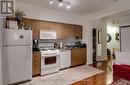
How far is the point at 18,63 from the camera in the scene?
3.44m

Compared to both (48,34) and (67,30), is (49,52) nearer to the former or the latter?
(48,34)

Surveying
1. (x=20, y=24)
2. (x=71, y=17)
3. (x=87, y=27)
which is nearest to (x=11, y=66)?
(x=20, y=24)

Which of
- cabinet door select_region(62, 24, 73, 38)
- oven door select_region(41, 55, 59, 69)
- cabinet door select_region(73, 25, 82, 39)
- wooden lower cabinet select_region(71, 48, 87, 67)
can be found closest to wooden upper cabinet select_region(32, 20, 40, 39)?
oven door select_region(41, 55, 59, 69)

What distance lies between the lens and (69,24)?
18.9 ft

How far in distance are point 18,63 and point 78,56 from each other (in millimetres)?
3078

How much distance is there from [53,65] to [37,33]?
54.9 inches

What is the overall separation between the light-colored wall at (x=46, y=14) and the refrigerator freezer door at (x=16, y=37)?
1.02 meters

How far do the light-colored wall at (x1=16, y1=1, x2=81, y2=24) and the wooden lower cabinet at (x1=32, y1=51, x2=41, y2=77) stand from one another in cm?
146

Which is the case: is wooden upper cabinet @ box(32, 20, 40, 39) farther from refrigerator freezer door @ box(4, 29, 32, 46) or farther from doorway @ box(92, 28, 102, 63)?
doorway @ box(92, 28, 102, 63)

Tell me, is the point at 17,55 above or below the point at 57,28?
below

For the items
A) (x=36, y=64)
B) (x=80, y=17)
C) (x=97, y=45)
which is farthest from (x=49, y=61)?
(x=97, y=45)

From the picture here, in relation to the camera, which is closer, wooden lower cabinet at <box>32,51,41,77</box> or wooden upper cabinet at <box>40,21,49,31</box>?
wooden lower cabinet at <box>32,51,41,77</box>

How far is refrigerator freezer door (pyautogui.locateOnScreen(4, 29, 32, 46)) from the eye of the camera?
3.25 m

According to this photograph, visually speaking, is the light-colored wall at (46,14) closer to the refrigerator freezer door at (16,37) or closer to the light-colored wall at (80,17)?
the light-colored wall at (80,17)
